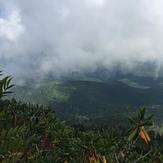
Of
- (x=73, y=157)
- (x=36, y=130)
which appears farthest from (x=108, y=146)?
(x=36, y=130)

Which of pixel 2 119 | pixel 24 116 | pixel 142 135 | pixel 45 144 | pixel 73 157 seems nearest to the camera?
pixel 2 119

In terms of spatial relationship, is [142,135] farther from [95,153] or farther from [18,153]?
[18,153]

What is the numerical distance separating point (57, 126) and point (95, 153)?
5586cm

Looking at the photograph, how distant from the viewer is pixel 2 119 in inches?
482

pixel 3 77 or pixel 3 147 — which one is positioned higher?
pixel 3 77

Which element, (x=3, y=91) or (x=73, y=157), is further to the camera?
(x=73, y=157)

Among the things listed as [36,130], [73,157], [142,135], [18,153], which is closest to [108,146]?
[142,135]

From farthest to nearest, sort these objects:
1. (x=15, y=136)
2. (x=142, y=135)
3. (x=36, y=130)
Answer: (x=36, y=130) → (x=142, y=135) → (x=15, y=136)

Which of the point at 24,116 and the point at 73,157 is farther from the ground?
the point at 24,116

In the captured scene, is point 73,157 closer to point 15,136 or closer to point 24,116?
point 15,136

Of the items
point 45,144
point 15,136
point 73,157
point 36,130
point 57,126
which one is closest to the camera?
point 15,136

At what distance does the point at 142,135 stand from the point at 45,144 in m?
82.0

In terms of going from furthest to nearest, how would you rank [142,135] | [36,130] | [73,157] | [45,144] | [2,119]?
[36,130] < [45,144] < [73,157] < [142,135] < [2,119]

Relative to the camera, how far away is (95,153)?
175 ft
